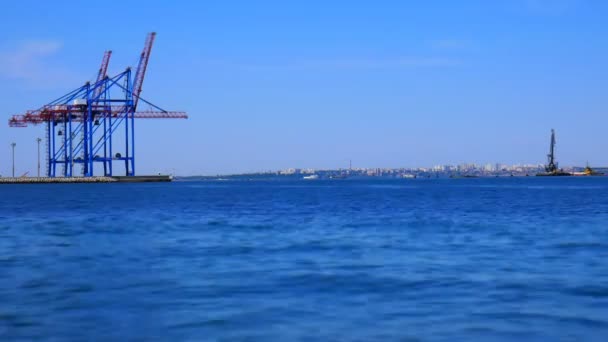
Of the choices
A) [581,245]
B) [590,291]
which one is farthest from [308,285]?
[581,245]

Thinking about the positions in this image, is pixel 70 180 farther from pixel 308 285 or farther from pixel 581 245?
pixel 308 285

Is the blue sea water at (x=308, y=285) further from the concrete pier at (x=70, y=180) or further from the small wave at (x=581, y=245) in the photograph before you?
the concrete pier at (x=70, y=180)

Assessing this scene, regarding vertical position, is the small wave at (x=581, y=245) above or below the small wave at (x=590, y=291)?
above

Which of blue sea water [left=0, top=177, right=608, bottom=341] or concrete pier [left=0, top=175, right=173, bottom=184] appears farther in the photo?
concrete pier [left=0, top=175, right=173, bottom=184]

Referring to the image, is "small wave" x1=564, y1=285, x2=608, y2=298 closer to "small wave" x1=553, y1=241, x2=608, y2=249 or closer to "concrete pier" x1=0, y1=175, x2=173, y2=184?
"small wave" x1=553, y1=241, x2=608, y2=249

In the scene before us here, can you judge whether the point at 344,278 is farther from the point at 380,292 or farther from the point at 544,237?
the point at 544,237

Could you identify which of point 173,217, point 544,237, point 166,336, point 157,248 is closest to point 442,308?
point 166,336

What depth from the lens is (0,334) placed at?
9828mm

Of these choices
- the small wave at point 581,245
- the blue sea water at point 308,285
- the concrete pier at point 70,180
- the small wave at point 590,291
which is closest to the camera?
the blue sea water at point 308,285

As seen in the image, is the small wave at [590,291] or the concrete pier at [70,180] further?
the concrete pier at [70,180]

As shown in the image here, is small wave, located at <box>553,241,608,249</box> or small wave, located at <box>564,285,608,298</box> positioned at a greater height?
small wave, located at <box>553,241,608,249</box>

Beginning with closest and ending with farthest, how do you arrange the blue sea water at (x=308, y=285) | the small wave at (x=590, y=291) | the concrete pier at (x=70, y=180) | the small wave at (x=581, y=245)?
the blue sea water at (x=308, y=285), the small wave at (x=590, y=291), the small wave at (x=581, y=245), the concrete pier at (x=70, y=180)

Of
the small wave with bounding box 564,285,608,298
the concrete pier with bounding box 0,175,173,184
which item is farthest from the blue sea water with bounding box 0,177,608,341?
the concrete pier with bounding box 0,175,173,184

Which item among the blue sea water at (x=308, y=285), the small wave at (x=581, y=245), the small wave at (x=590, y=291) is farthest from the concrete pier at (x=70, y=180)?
the small wave at (x=590, y=291)
